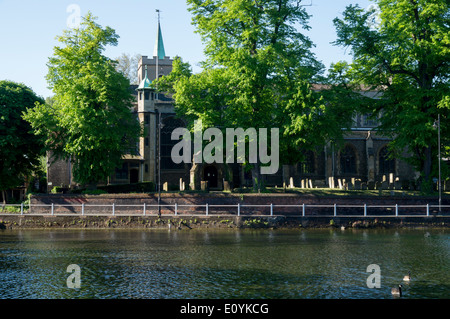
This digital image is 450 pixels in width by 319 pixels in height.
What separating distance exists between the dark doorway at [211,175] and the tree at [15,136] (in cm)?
1737

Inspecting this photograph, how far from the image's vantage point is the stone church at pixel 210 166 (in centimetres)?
4750

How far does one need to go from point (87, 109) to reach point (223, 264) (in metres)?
18.8

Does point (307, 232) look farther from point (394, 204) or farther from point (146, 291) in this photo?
point (146, 291)

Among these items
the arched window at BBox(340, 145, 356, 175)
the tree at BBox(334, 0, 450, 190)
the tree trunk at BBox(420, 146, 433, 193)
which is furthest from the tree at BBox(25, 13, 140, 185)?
the arched window at BBox(340, 145, 356, 175)

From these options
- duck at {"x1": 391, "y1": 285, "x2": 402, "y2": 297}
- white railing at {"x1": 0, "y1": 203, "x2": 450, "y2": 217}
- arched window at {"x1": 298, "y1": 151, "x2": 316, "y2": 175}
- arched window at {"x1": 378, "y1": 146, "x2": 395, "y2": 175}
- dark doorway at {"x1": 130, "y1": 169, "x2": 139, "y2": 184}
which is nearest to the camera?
duck at {"x1": 391, "y1": 285, "x2": 402, "y2": 297}

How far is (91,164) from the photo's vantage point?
32656mm

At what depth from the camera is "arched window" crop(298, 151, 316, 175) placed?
51.2 m

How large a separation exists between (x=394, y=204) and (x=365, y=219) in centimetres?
267

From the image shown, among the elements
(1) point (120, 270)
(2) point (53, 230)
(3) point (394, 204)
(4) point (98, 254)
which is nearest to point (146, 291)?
(1) point (120, 270)

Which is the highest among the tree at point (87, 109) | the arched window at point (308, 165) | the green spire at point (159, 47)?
the green spire at point (159, 47)

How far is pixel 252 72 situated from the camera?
1232 inches

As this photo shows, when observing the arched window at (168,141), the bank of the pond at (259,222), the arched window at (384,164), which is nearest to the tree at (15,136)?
the bank of the pond at (259,222)

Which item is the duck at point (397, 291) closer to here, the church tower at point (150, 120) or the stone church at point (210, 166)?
the stone church at point (210, 166)

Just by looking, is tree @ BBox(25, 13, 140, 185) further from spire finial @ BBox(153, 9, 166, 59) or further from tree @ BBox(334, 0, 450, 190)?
spire finial @ BBox(153, 9, 166, 59)
